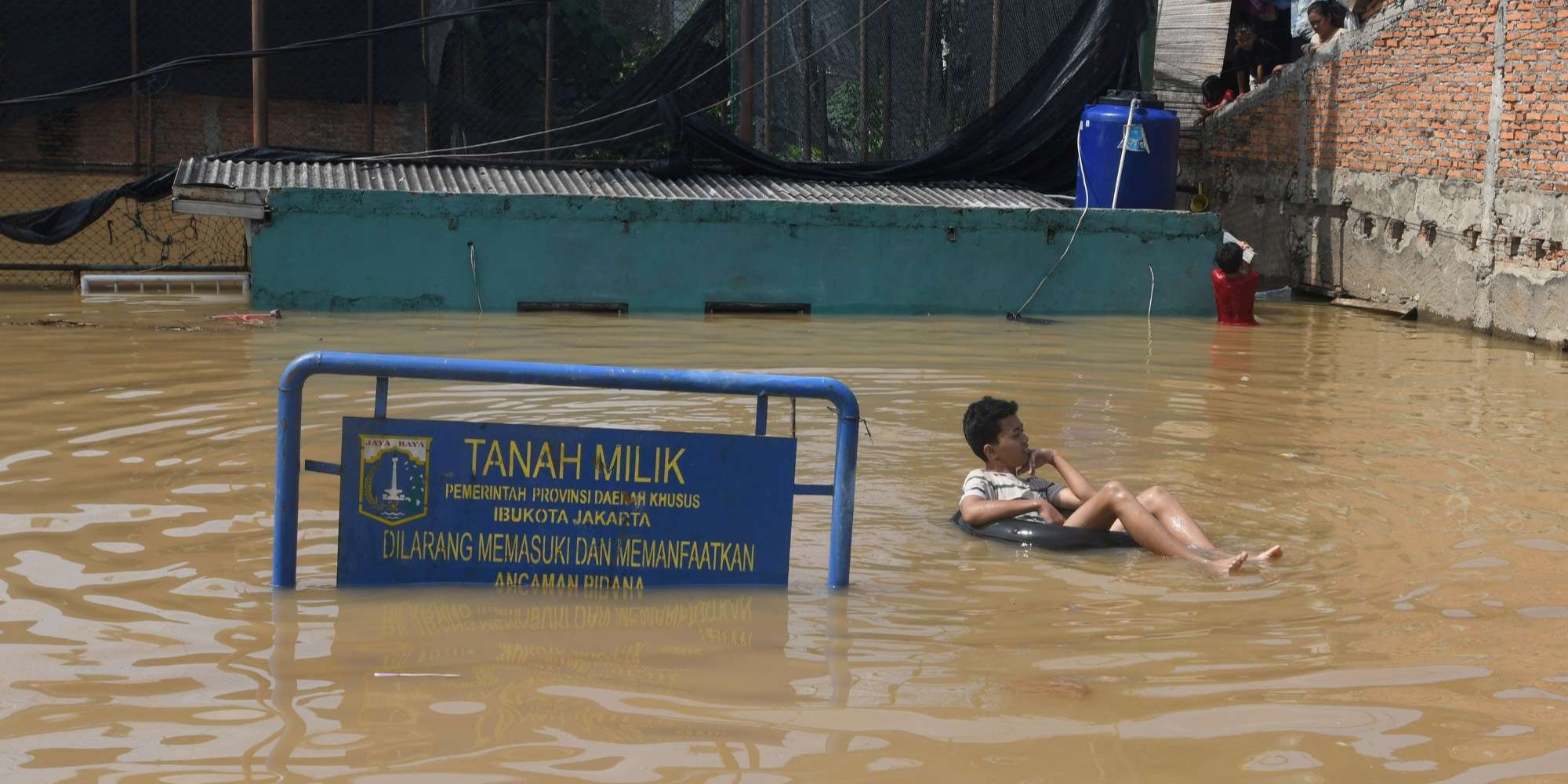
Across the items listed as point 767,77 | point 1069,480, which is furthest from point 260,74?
point 1069,480

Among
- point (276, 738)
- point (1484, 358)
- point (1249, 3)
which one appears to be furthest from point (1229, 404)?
point (1249, 3)

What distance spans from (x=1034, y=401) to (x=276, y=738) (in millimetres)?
6887

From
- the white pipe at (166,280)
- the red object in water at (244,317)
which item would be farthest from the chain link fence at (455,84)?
the red object in water at (244,317)

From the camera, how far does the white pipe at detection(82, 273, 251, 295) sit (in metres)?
14.3

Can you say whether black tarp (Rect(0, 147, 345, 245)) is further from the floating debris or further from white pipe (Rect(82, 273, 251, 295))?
the floating debris

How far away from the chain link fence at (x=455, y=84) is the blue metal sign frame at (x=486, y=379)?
10.8 meters

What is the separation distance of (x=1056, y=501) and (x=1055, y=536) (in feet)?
2.16

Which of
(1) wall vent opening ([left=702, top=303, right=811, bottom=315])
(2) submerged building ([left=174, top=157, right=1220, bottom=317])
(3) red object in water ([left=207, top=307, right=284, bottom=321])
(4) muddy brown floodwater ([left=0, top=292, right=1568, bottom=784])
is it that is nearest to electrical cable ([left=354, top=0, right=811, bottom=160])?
(2) submerged building ([left=174, top=157, right=1220, bottom=317])

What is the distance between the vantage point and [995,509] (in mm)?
6855

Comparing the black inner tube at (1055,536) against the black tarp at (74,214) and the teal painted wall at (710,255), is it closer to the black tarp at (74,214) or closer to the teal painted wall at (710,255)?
the teal painted wall at (710,255)

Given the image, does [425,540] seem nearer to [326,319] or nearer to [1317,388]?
[1317,388]

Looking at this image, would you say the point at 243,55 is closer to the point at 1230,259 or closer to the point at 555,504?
the point at 1230,259

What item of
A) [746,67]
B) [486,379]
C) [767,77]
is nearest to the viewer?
[486,379]

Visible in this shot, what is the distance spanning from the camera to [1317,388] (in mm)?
10922
